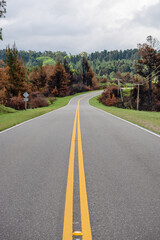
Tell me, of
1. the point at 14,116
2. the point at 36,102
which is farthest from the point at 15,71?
the point at 14,116

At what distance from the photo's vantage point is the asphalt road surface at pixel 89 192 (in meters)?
2.81

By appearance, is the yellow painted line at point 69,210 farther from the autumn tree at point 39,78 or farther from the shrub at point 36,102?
the autumn tree at point 39,78

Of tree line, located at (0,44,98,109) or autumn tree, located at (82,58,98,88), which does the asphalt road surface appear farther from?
autumn tree, located at (82,58,98,88)

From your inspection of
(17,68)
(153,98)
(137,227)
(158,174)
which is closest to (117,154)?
(158,174)

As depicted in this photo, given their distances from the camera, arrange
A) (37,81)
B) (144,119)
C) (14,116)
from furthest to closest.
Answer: (37,81)
(14,116)
(144,119)

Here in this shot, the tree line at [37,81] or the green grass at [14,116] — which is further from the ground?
the tree line at [37,81]

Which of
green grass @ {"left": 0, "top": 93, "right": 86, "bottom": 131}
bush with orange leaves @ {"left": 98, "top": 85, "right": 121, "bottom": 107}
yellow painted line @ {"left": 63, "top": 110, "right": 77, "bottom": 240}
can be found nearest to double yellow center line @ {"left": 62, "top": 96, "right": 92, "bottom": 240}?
yellow painted line @ {"left": 63, "top": 110, "right": 77, "bottom": 240}

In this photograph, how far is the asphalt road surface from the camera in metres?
2.81

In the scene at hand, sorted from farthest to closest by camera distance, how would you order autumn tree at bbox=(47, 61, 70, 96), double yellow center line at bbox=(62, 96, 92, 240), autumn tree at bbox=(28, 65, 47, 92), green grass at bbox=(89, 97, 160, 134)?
Answer: autumn tree at bbox=(28, 65, 47, 92) < autumn tree at bbox=(47, 61, 70, 96) < green grass at bbox=(89, 97, 160, 134) < double yellow center line at bbox=(62, 96, 92, 240)

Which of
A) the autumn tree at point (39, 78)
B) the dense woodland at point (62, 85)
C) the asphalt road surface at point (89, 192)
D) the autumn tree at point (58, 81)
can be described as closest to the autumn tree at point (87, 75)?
the dense woodland at point (62, 85)

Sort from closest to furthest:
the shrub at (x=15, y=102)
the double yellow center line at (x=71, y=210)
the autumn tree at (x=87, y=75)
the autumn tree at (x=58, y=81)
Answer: the double yellow center line at (x=71, y=210) < the shrub at (x=15, y=102) < the autumn tree at (x=58, y=81) < the autumn tree at (x=87, y=75)

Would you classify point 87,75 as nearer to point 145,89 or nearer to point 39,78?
point 39,78

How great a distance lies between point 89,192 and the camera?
3924mm

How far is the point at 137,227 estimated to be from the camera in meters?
2.84
